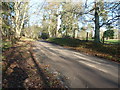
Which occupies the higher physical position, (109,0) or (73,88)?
(109,0)

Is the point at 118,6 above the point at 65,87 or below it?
above

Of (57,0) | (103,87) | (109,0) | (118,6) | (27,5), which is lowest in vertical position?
(103,87)

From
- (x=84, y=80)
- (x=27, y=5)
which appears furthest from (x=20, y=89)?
(x=27, y=5)

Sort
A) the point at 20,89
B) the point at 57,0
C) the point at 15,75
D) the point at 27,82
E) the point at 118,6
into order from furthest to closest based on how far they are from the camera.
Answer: the point at 57,0 → the point at 118,6 → the point at 15,75 → the point at 27,82 → the point at 20,89

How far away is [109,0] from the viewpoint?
9.95 meters

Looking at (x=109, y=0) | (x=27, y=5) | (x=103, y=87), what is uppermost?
(x=27, y=5)

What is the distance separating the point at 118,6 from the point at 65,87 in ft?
36.4

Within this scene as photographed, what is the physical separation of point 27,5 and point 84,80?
1729cm

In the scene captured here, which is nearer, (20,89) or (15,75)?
(20,89)

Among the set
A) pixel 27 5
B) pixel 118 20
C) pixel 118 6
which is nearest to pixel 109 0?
pixel 118 6

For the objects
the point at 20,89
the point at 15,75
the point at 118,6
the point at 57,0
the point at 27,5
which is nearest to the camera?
the point at 20,89

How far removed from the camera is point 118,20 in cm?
1027

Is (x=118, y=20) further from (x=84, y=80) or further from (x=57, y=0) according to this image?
(x=57, y=0)

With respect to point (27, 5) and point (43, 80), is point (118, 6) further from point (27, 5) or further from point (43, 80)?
point (27, 5)
